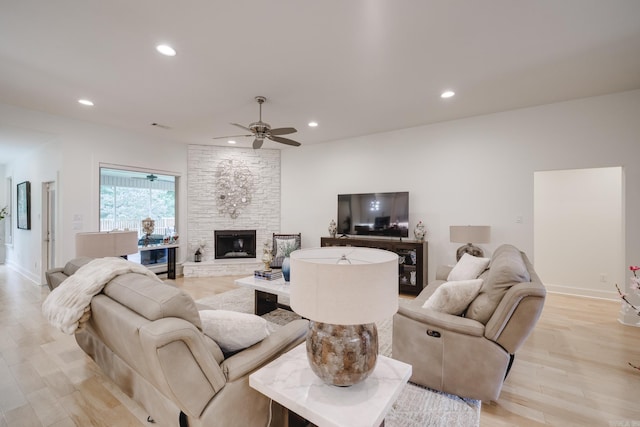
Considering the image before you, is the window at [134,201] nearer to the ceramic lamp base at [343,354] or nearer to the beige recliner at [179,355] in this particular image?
the beige recliner at [179,355]

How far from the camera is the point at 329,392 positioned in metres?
1.17

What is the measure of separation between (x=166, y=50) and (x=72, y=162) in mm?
3319

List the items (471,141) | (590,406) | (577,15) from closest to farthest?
1. (590,406)
2. (577,15)
3. (471,141)

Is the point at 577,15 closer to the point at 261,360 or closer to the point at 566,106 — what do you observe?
the point at 566,106

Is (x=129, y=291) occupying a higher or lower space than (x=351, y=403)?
higher

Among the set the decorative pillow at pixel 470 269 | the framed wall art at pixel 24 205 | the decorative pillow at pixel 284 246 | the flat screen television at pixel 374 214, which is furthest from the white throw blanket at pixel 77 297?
the framed wall art at pixel 24 205

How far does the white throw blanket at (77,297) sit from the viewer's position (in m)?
1.54

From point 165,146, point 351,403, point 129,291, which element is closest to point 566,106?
point 351,403

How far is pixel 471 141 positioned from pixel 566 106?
3.88 ft

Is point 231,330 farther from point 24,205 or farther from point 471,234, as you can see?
point 24,205

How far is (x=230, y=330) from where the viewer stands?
1.46 meters

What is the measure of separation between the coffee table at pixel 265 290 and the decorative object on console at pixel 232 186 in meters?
2.98

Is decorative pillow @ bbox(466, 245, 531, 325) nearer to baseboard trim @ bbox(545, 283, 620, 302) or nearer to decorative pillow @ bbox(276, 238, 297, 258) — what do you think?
baseboard trim @ bbox(545, 283, 620, 302)

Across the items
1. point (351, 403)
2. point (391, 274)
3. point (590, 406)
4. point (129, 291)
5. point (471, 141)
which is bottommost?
point (590, 406)
